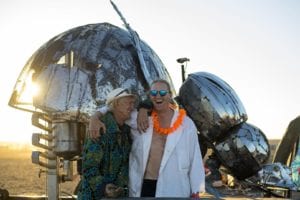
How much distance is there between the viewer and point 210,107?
7359 mm

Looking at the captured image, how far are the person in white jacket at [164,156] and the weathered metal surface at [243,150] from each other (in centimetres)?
310

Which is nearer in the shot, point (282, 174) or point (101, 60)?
point (101, 60)

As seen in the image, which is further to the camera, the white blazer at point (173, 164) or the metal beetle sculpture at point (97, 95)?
the metal beetle sculpture at point (97, 95)

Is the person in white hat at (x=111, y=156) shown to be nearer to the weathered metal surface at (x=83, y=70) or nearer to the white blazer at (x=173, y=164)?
the white blazer at (x=173, y=164)

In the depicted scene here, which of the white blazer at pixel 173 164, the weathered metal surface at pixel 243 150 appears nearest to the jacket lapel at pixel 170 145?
the white blazer at pixel 173 164

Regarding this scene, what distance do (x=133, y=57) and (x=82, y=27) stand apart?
1036 mm

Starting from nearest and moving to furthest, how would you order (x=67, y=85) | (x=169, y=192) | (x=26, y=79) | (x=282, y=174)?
(x=169, y=192), (x=67, y=85), (x=26, y=79), (x=282, y=174)

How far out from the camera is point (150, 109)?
4.48m

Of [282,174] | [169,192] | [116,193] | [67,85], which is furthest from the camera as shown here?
[282,174]

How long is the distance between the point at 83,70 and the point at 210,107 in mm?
1885

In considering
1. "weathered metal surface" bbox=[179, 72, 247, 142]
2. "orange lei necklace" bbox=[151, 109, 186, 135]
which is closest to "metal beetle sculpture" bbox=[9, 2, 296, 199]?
"weathered metal surface" bbox=[179, 72, 247, 142]

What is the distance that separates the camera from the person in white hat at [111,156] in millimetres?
4113

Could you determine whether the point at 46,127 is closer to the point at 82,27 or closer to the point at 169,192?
the point at 82,27

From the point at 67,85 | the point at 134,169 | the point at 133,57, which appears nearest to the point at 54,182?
the point at 67,85
